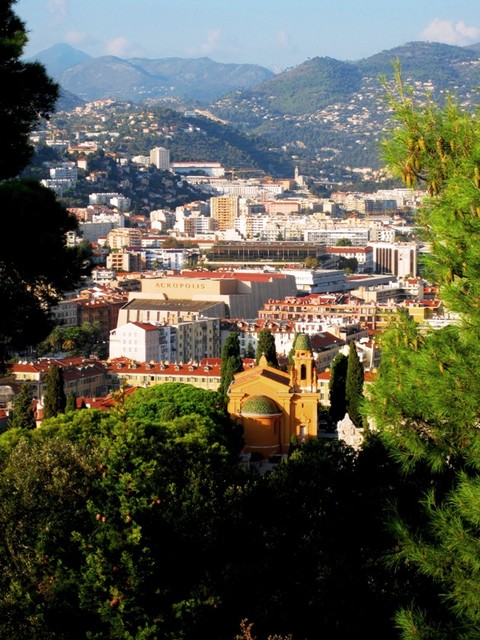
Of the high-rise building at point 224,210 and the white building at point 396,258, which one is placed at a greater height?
the high-rise building at point 224,210

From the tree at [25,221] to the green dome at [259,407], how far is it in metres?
13.6

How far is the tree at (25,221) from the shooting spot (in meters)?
6.60

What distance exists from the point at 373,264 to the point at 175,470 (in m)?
60.8

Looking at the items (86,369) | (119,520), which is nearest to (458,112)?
(119,520)

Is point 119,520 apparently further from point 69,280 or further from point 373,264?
point 373,264

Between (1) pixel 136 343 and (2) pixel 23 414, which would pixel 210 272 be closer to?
(1) pixel 136 343

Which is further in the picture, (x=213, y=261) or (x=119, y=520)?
(x=213, y=261)

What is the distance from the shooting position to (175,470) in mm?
11234

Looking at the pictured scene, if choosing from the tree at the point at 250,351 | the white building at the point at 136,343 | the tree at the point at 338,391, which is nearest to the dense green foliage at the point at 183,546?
the tree at the point at 338,391

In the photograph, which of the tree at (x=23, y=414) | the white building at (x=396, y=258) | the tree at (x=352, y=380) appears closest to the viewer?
the tree at (x=23, y=414)

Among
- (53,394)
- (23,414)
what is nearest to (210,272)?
(53,394)

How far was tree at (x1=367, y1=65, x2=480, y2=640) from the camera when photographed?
18.5 ft

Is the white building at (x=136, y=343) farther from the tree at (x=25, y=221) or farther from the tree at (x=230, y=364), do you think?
the tree at (x=25, y=221)

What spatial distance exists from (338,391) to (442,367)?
18.6 metres
